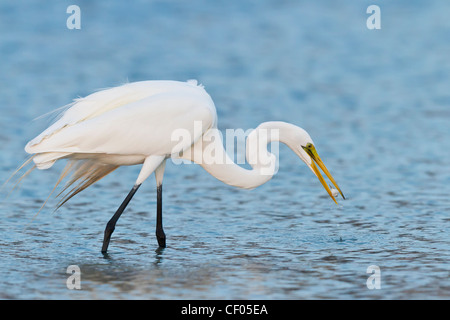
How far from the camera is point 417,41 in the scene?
2027 cm

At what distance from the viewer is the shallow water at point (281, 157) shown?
24.1 feet

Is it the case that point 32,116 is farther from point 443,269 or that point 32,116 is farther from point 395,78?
point 443,269

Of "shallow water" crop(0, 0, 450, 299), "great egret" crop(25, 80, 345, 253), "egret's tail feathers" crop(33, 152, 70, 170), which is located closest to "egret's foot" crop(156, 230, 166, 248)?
"great egret" crop(25, 80, 345, 253)

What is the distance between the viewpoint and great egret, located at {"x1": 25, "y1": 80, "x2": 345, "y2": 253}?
26.6 ft

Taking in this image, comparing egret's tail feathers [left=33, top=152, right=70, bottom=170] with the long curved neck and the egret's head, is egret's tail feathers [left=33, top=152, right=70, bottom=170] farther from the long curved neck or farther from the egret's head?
the egret's head

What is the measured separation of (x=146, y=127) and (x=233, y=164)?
96 centimetres

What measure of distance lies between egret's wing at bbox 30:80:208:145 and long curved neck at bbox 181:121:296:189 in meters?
0.58

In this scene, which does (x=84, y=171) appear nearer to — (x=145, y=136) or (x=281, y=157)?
(x=145, y=136)

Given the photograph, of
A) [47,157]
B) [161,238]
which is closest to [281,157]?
[161,238]

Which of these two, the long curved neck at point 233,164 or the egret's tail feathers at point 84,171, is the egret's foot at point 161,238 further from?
the egret's tail feathers at point 84,171

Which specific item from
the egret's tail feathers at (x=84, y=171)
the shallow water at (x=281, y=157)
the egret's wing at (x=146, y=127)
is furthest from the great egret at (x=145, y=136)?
the shallow water at (x=281, y=157)

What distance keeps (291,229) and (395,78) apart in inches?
373

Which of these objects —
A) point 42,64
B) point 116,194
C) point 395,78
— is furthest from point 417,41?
point 116,194

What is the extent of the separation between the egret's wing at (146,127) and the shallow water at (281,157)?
3.10 feet
